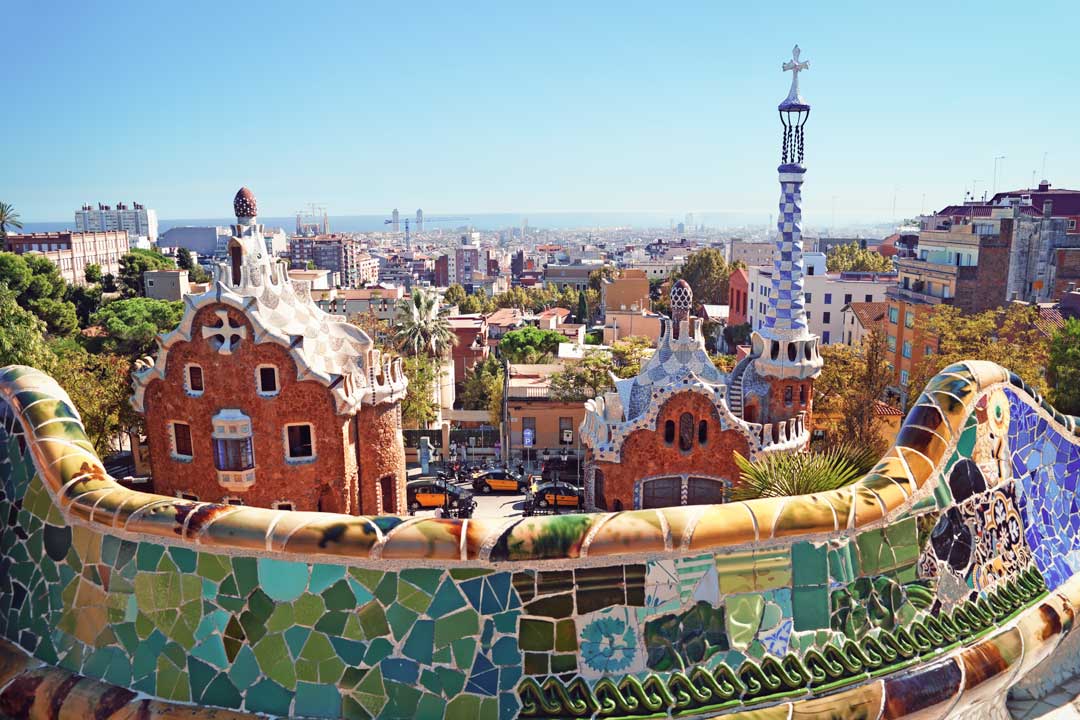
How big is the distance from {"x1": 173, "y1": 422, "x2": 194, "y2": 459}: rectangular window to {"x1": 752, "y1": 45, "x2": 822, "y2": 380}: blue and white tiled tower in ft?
47.9

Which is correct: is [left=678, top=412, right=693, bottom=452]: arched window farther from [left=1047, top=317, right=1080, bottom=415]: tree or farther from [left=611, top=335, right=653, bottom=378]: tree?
[left=611, top=335, right=653, bottom=378]: tree

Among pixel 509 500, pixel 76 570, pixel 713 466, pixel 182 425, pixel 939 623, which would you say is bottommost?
pixel 509 500

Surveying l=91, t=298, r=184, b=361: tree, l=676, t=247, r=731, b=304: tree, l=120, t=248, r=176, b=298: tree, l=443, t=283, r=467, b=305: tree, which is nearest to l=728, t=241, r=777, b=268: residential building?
l=443, t=283, r=467, b=305: tree

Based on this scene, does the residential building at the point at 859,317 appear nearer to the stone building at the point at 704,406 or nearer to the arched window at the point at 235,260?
the stone building at the point at 704,406

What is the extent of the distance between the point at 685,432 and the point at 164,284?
200ft

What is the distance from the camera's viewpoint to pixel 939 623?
7301 mm

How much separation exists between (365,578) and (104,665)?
7.60 ft

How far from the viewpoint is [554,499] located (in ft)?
90.6

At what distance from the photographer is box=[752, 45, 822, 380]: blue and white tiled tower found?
22.0 meters

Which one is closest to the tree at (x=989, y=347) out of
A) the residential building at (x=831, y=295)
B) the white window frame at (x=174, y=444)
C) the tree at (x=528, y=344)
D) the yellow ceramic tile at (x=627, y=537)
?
the white window frame at (x=174, y=444)

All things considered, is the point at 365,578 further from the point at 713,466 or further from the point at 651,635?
the point at 713,466

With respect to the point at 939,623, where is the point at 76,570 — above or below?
above

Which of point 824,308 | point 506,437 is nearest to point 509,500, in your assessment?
point 506,437

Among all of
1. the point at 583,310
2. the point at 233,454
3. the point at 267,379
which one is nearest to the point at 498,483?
the point at 233,454
